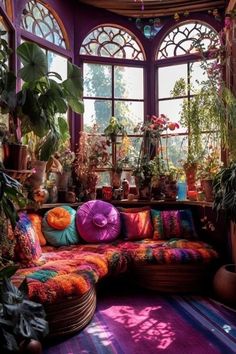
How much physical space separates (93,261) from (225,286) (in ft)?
3.89

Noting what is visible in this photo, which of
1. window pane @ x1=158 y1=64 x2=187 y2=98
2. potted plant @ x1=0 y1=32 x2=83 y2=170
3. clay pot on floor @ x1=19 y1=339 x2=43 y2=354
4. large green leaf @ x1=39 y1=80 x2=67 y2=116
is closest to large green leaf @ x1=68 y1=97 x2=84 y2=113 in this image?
potted plant @ x1=0 y1=32 x2=83 y2=170

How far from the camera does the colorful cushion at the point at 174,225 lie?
376 centimetres

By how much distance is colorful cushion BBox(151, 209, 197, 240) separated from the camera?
12.3 feet

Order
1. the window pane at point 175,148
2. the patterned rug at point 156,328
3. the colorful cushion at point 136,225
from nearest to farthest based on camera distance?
the patterned rug at point 156,328 → the colorful cushion at point 136,225 → the window pane at point 175,148

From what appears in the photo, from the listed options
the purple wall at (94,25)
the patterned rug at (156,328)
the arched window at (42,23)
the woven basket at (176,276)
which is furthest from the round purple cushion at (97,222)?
the arched window at (42,23)

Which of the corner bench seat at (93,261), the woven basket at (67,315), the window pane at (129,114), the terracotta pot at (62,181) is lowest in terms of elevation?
the woven basket at (67,315)

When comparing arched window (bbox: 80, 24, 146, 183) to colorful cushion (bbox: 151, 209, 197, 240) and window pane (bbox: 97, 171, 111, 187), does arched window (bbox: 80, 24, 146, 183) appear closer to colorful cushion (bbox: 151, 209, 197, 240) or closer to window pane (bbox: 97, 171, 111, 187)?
window pane (bbox: 97, 171, 111, 187)

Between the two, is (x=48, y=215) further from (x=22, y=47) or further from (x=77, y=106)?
(x=22, y=47)

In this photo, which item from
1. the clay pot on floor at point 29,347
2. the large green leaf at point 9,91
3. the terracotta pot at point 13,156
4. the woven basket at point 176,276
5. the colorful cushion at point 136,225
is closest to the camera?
the clay pot on floor at point 29,347

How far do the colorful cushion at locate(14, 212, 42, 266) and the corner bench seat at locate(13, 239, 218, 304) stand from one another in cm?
9

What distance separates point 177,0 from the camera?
13.5ft

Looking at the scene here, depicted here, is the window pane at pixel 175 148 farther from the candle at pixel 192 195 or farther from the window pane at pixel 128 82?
the window pane at pixel 128 82

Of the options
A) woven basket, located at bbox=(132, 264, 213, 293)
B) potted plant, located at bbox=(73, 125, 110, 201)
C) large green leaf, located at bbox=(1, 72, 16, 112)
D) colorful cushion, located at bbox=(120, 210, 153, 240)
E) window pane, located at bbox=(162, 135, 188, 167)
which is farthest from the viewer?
window pane, located at bbox=(162, 135, 188, 167)

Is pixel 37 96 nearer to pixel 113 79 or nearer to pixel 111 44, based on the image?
pixel 113 79
